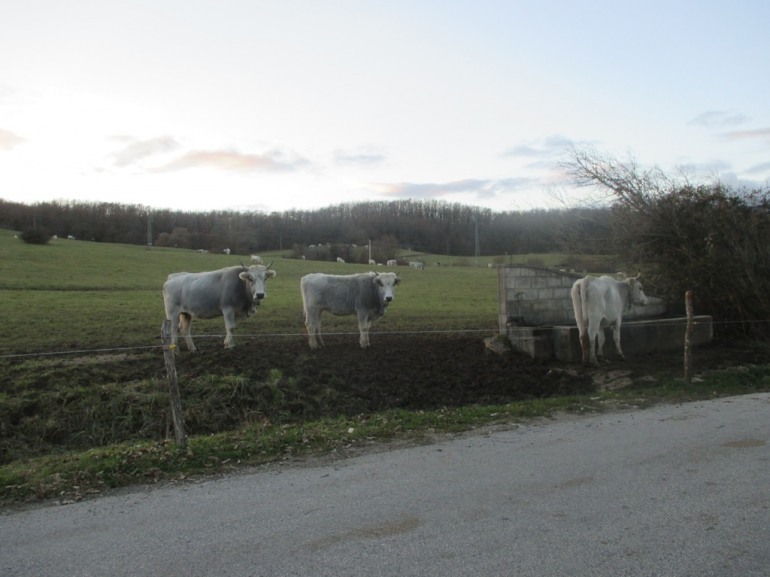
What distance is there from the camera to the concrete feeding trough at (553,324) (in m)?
14.8

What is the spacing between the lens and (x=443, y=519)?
4.90 meters

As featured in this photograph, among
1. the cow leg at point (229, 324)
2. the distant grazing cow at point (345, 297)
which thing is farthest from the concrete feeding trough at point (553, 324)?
the cow leg at point (229, 324)

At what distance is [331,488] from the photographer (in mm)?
5754

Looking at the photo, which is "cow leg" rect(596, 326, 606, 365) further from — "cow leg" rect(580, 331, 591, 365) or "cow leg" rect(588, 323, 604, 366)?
"cow leg" rect(580, 331, 591, 365)

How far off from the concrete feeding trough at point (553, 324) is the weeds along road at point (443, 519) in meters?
7.61

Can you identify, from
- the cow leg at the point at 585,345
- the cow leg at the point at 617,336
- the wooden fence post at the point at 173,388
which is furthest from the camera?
the cow leg at the point at 617,336

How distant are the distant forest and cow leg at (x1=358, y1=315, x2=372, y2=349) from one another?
39.0m

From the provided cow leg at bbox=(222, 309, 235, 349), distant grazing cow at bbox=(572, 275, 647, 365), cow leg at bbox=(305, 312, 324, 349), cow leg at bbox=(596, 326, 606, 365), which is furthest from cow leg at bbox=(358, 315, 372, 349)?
cow leg at bbox=(596, 326, 606, 365)

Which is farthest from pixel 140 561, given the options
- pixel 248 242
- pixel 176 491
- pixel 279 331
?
pixel 248 242

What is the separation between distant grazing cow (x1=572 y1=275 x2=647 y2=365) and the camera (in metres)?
14.1

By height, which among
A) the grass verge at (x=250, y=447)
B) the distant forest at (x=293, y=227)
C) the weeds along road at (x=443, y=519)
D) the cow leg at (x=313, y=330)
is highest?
the distant forest at (x=293, y=227)

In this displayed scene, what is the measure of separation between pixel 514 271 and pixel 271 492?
1136 cm

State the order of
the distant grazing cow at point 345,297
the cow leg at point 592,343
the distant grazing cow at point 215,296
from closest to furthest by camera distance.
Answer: the cow leg at point 592,343 < the distant grazing cow at point 215,296 < the distant grazing cow at point 345,297

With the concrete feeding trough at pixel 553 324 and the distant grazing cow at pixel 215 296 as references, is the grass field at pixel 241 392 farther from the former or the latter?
the concrete feeding trough at pixel 553 324
